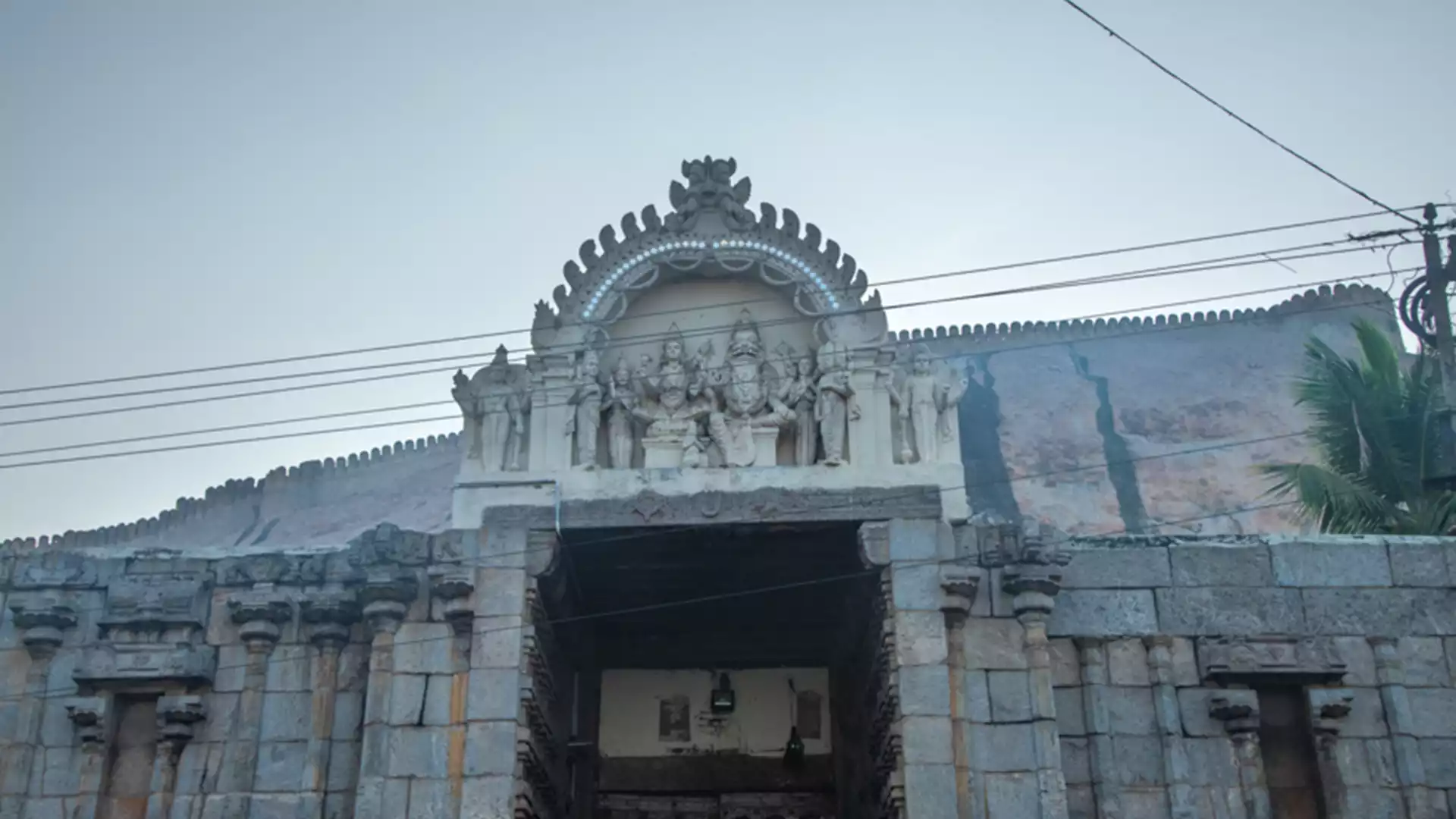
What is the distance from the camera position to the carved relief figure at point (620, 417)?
14.7 meters

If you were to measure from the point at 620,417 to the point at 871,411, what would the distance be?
97.3 inches

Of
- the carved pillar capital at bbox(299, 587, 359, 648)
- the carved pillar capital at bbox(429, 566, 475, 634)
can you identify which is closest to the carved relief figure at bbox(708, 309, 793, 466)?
the carved pillar capital at bbox(429, 566, 475, 634)

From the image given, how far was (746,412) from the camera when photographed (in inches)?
584

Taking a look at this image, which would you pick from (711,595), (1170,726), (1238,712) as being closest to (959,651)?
(1170,726)

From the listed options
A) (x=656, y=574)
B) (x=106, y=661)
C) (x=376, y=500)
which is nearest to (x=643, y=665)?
(x=656, y=574)

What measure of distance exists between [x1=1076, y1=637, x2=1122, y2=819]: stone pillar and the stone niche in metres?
8.40

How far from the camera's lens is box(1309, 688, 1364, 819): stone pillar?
45.5 ft

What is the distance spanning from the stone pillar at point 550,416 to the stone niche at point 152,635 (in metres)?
3.58

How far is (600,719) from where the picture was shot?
18.2m

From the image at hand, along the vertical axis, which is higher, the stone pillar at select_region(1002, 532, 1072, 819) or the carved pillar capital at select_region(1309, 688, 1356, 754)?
the stone pillar at select_region(1002, 532, 1072, 819)

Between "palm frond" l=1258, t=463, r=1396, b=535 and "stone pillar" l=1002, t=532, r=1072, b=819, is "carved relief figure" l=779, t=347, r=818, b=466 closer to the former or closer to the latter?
"stone pillar" l=1002, t=532, r=1072, b=819

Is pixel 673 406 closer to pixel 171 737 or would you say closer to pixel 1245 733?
pixel 171 737

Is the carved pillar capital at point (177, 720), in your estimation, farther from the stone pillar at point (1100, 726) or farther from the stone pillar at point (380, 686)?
the stone pillar at point (1100, 726)

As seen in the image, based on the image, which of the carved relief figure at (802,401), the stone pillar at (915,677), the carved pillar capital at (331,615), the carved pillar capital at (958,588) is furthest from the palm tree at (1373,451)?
the carved pillar capital at (331,615)
